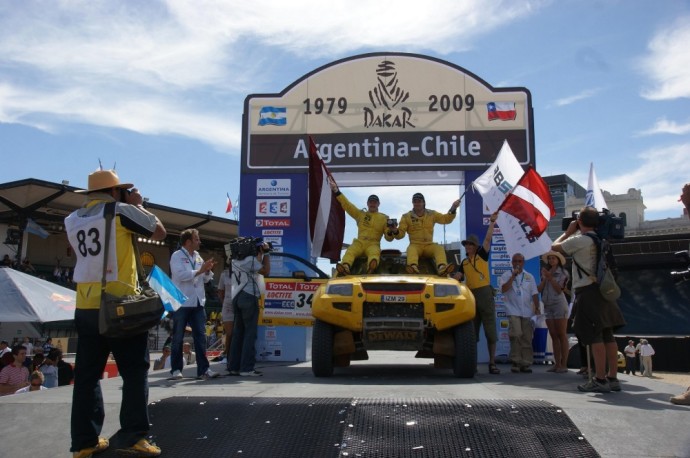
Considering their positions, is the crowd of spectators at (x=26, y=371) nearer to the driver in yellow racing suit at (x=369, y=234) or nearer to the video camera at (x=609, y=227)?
the driver in yellow racing suit at (x=369, y=234)

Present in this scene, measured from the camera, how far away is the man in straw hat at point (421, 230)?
8258 millimetres

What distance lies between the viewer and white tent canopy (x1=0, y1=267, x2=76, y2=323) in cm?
1030

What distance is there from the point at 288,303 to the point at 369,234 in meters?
2.40

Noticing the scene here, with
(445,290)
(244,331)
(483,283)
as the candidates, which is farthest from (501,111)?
(244,331)

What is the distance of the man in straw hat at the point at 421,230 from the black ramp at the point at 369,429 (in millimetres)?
4277

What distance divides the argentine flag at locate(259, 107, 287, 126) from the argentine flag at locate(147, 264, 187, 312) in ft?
14.8

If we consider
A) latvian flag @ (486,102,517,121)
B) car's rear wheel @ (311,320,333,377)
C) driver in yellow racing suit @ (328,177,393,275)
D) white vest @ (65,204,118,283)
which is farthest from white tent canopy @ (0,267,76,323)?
latvian flag @ (486,102,517,121)

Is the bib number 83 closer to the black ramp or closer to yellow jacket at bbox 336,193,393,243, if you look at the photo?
the black ramp

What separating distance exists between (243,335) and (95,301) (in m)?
3.93

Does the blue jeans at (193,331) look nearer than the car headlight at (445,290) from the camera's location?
No

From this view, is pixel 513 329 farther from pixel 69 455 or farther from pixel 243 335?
pixel 69 455

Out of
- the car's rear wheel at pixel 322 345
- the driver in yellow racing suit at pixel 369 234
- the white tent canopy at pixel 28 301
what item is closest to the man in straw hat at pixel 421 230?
the driver in yellow racing suit at pixel 369 234

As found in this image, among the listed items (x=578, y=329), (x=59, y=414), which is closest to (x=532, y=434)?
(x=578, y=329)

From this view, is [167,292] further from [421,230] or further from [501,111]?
[501,111]
